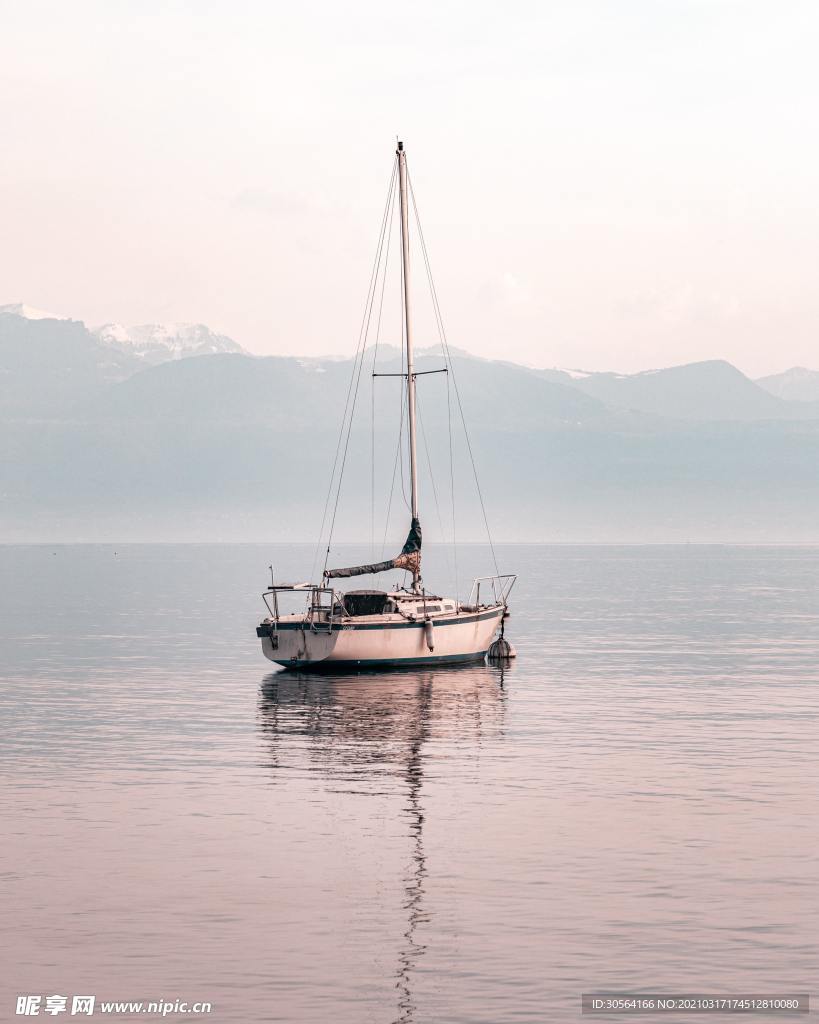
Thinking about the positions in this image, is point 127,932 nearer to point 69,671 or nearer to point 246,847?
point 246,847

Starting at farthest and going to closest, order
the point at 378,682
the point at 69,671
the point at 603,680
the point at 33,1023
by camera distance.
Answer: the point at 69,671 < the point at 603,680 < the point at 378,682 < the point at 33,1023

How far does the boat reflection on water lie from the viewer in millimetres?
36875

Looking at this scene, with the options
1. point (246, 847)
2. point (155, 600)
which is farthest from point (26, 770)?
point (155, 600)

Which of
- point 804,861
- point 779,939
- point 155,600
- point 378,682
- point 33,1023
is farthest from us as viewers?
point 155,600

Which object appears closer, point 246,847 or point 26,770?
point 246,847

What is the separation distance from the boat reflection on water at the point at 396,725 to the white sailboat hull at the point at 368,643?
86 cm

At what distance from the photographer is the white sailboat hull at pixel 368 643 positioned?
3024 inches

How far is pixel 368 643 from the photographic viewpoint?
253ft

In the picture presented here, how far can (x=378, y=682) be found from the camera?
250 feet

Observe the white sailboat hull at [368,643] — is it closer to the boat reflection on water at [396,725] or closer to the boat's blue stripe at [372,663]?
the boat's blue stripe at [372,663]

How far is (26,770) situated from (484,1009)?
27935 millimetres
